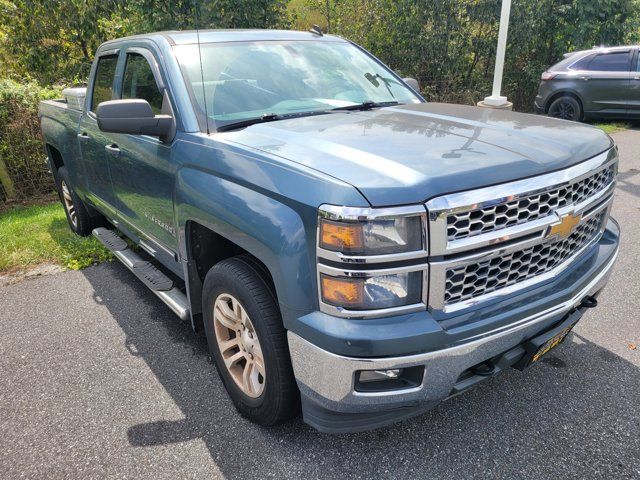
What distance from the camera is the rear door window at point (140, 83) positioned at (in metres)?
2.98

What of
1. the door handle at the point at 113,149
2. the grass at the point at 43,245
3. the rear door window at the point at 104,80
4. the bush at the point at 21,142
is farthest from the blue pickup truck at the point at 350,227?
the bush at the point at 21,142

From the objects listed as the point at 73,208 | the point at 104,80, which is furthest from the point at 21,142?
the point at 104,80

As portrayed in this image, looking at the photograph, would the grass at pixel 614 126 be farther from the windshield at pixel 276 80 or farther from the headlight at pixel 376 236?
the headlight at pixel 376 236

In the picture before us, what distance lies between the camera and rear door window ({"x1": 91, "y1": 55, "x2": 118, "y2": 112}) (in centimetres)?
377

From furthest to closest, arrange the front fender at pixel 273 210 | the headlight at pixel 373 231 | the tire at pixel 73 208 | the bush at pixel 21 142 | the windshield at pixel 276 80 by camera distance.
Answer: the bush at pixel 21 142 < the tire at pixel 73 208 < the windshield at pixel 276 80 < the front fender at pixel 273 210 < the headlight at pixel 373 231

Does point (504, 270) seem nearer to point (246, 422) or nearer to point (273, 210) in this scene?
point (273, 210)

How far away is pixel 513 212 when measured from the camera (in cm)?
192

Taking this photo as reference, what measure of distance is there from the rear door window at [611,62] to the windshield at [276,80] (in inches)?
347

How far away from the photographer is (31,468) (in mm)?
2287

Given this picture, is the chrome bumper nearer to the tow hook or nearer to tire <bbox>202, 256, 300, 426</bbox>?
tire <bbox>202, 256, 300, 426</bbox>

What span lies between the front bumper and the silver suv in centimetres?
1000

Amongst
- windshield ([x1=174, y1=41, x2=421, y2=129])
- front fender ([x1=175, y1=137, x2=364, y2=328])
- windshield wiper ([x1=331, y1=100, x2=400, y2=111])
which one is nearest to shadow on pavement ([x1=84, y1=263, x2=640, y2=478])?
front fender ([x1=175, y1=137, x2=364, y2=328])

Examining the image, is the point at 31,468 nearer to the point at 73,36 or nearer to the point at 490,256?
the point at 490,256

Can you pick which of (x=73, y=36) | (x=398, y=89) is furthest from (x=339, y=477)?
(x=73, y=36)
